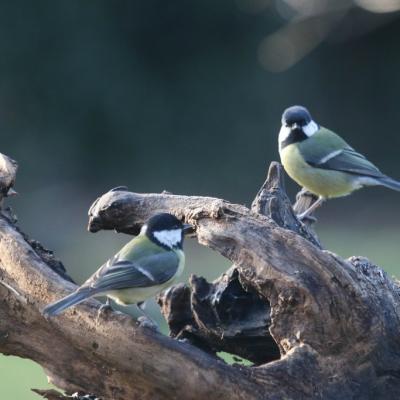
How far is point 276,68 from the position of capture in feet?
42.2

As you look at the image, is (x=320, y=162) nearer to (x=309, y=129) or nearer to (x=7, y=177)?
(x=309, y=129)

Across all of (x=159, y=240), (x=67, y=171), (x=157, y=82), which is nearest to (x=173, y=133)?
(x=157, y=82)

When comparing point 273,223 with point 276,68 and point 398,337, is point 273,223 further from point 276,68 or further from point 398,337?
point 276,68

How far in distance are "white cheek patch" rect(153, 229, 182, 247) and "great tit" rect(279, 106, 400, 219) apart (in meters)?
1.59

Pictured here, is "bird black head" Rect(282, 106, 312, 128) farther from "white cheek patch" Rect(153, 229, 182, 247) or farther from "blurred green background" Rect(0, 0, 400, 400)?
"blurred green background" Rect(0, 0, 400, 400)

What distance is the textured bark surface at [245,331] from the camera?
3.01 metres

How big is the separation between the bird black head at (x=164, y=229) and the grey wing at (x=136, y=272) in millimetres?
57

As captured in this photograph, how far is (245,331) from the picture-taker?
355cm

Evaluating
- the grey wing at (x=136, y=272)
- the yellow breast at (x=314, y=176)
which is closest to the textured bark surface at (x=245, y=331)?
the grey wing at (x=136, y=272)

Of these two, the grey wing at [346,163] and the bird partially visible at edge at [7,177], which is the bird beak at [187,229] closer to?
the bird partially visible at edge at [7,177]

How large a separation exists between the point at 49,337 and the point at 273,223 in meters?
0.86

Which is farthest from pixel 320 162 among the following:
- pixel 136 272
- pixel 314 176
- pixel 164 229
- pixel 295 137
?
pixel 136 272

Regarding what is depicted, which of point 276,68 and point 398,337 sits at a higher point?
point 276,68

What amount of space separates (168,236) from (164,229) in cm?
3
